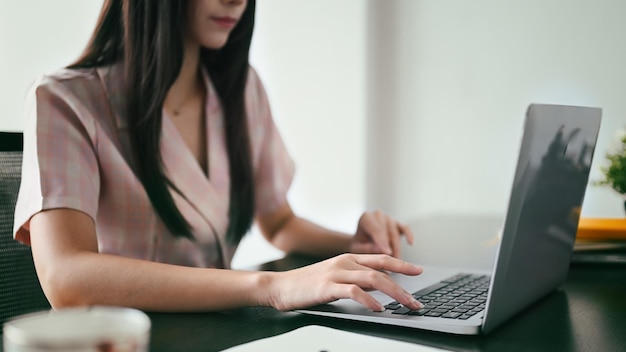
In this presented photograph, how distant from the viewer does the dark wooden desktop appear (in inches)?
27.2

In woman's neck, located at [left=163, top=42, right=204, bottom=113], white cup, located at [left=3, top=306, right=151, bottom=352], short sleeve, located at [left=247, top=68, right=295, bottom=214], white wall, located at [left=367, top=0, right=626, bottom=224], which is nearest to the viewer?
white cup, located at [left=3, top=306, right=151, bottom=352]

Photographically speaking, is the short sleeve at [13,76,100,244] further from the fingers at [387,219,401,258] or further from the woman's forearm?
the fingers at [387,219,401,258]

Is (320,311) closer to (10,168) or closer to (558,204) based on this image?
(558,204)

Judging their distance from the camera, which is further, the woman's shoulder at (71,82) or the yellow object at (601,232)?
the yellow object at (601,232)

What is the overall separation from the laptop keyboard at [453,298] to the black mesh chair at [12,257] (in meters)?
0.61

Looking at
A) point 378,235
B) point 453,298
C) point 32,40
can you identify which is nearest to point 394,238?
point 378,235

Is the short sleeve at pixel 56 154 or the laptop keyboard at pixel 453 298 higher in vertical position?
the short sleeve at pixel 56 154

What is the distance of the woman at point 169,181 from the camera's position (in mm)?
833

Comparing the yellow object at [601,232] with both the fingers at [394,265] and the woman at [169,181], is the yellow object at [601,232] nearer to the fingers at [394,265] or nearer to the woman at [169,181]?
the woman at [169,181]

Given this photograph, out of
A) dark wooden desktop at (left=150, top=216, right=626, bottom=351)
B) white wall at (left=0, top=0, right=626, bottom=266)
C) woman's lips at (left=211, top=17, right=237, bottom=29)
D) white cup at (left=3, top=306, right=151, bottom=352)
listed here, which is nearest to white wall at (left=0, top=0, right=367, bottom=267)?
white wall at (left=0, top=0, right=626, bottom=266)

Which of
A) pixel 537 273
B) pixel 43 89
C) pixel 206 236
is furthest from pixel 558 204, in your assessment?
pixel 43 89

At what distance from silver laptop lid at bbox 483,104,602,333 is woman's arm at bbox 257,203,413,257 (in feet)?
0.97

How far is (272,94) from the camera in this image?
12.2 ft

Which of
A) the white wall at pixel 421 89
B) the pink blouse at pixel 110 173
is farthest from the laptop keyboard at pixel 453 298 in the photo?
the white wall at pixel 421 89
